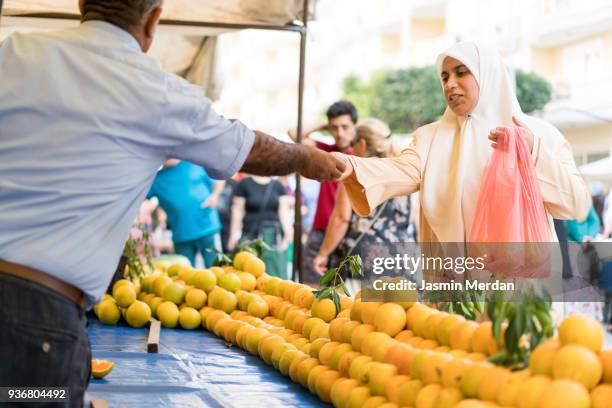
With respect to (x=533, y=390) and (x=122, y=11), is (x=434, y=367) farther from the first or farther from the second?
(x=122, y=11)

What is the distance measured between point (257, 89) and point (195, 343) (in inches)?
2433

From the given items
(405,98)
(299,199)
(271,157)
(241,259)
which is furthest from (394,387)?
(405,98)

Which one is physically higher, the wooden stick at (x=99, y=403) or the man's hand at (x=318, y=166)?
the man's hand at (x=318, y=166)

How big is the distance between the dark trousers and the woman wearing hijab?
1.83 m

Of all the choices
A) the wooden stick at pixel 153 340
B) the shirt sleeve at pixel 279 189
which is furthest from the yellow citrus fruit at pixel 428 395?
the shirt sleeve at pixel 279 189

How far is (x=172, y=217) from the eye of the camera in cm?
809

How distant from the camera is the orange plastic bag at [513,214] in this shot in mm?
3592

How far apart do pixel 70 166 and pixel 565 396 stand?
1.23 metres

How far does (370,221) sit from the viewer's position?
6406 mm

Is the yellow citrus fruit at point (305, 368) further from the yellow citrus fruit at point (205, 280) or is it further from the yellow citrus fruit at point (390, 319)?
the yellow citrus fruit at point (205, 280)

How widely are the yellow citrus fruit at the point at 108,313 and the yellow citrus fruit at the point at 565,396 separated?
285cm

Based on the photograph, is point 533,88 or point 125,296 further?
point 533,88

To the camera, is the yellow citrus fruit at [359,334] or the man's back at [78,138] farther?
the yellow citrus fruit at [359,334]

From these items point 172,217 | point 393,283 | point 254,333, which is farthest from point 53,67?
point 172,217
